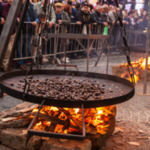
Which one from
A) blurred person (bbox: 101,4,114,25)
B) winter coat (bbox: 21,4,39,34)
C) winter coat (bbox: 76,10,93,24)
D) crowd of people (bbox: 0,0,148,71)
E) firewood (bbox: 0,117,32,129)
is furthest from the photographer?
blurred person (bbox: 101,4,114,25)

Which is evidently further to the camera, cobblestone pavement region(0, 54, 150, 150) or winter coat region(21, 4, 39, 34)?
winter coat region(21, 4, 39, 34)

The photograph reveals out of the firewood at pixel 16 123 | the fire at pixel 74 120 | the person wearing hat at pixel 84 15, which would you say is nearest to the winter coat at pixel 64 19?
→ the person wearing hat at pixel 84 15

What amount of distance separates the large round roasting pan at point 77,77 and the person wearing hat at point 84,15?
5.77 meters

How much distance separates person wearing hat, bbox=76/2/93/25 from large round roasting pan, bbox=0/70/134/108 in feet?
18.9

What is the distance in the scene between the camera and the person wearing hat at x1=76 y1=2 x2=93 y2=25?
8.87 meters

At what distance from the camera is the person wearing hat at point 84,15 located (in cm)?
887

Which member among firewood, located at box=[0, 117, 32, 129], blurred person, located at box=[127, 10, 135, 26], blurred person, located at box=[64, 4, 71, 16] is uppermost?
blurred person, located at box=[64, 4, 71, 16]

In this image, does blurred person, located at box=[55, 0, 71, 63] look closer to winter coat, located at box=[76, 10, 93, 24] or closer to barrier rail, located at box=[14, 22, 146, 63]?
barrier rail, located at box=[14, 22, 146, 63]

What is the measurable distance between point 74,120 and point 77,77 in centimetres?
110

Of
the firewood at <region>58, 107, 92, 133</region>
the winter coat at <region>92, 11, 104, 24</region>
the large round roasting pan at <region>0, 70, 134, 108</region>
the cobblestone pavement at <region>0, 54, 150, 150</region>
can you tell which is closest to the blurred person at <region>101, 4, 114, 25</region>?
the winter coat at <region>92, 11, 104, 24</region>

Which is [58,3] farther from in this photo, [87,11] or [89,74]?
[89,74]

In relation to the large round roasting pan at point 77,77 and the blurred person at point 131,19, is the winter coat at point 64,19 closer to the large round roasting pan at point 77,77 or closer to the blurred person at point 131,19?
the large round roasting pan at point 77,77

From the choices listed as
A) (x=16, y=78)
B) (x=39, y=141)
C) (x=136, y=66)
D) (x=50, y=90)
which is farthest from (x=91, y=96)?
(x=136, y=66)

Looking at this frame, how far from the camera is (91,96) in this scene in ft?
8.64
